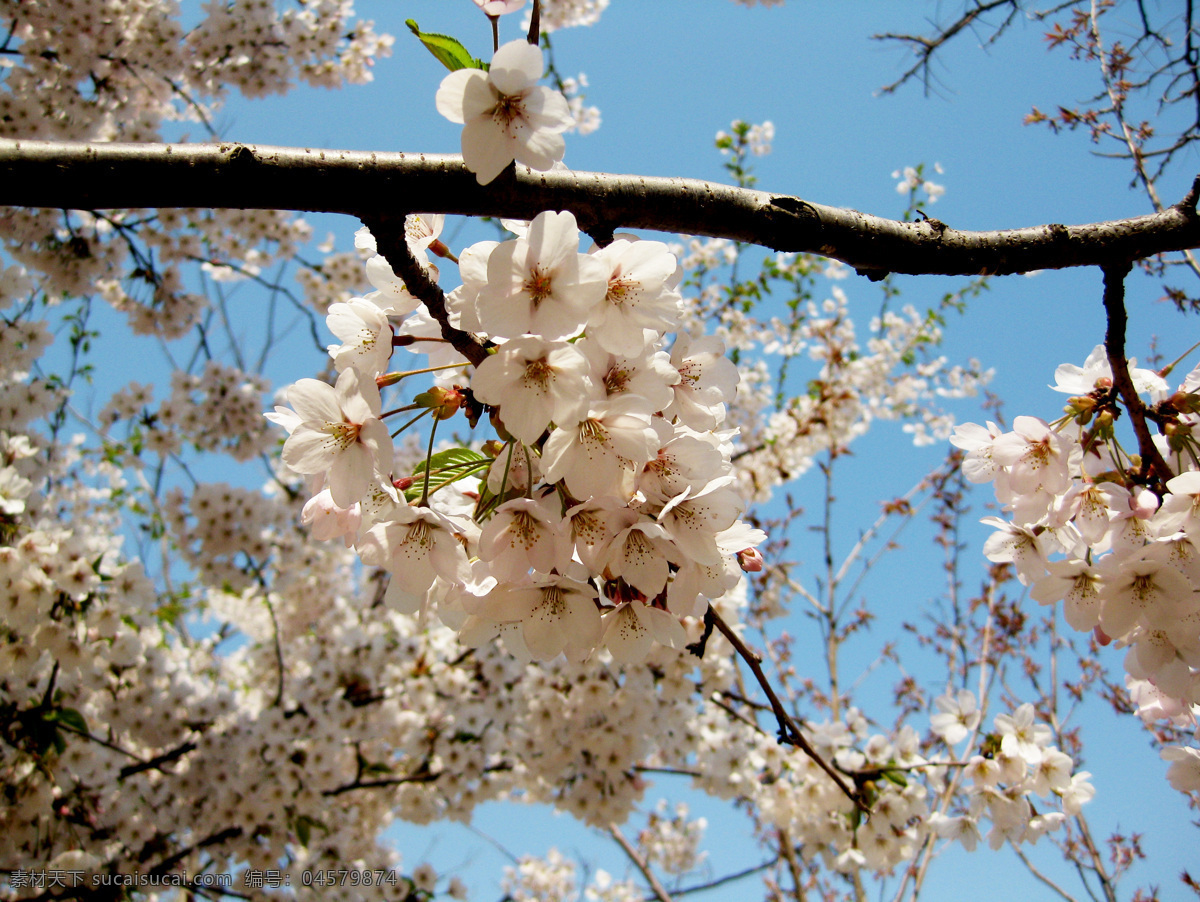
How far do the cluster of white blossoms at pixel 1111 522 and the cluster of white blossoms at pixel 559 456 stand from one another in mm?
730

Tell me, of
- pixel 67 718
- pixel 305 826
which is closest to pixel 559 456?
pixel 67 718

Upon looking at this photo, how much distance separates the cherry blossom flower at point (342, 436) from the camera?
973 mm

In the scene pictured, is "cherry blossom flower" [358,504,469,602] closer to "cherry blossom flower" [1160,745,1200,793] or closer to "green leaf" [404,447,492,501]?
"green leaf" [404,447,492,501]

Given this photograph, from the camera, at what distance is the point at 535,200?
1.01 m

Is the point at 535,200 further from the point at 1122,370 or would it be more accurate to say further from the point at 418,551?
the point at 1122,370

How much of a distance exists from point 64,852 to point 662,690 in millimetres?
3345

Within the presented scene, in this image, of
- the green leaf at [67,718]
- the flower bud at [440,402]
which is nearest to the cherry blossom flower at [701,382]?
the flower bud at [440,402]

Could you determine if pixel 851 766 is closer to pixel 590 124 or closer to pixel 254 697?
pixel 254 697

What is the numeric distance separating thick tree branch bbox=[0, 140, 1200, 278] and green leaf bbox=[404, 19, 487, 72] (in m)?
0.15

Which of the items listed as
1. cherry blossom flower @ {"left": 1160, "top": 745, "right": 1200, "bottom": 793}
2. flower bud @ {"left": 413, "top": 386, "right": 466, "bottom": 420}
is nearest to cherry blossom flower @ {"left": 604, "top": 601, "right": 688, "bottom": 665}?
flower bud @ {"left": 413, "top": 386, "right": 466, "bottom": 420}

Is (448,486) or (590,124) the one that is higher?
(590,124)

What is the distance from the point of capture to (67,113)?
468cm

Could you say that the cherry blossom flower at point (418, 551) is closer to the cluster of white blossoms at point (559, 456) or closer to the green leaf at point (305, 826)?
the cluster of white blossoms at point (559, 456)

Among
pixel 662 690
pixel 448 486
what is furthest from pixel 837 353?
pixel 448 486
